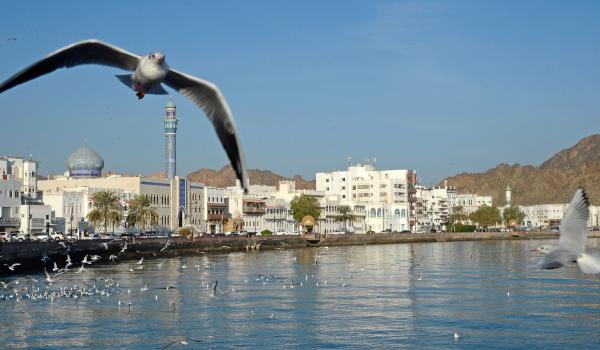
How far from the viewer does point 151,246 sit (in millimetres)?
88188

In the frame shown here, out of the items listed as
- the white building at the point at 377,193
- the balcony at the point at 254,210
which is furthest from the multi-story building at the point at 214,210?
the white building at the point at 377,193

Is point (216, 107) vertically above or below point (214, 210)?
below

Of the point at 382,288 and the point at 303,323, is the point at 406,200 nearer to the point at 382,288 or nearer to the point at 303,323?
the point at 382,288

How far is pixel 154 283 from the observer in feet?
164

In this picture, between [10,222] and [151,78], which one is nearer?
[151,78]

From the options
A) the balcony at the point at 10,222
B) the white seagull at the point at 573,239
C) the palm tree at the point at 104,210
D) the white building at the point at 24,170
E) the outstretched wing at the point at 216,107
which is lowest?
the white seagull at the point at 573,239

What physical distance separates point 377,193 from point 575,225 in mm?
169861

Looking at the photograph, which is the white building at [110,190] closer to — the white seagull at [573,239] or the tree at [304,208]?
the tree at [304,208]

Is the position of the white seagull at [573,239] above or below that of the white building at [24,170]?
below

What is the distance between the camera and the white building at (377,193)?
173875 millimetres

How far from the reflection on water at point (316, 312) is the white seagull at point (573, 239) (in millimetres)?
17278

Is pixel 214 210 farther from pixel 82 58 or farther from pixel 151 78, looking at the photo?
pixel 151 78

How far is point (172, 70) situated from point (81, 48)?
3.10 feet

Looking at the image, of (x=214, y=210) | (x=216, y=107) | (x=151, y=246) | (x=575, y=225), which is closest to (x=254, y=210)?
(x=214, y=210)
